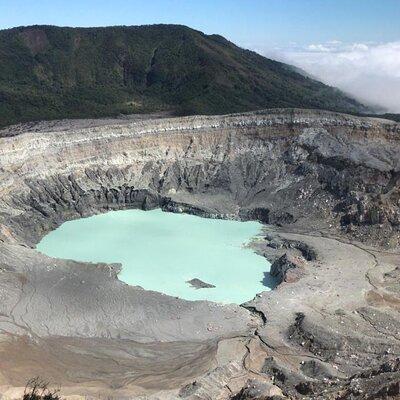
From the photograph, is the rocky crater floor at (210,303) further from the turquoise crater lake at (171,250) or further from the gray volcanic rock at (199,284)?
the gray volcanic rock at (199,284)

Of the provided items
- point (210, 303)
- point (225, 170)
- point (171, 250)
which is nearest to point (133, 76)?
point (225, 170)

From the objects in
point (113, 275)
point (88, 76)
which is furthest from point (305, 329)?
point (88, 76)

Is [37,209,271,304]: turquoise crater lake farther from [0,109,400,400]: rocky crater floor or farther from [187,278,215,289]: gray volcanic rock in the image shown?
[0,109,400,400]: rocky crater floor

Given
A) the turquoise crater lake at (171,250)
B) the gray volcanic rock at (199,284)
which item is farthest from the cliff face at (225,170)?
the gray volcanic rock at (199,284)

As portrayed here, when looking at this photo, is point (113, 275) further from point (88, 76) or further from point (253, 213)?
point (88, 76)

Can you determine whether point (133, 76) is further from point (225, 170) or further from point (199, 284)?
point (199, 284)

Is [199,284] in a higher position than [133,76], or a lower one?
lower

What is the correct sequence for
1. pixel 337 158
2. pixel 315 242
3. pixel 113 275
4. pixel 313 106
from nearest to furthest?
1. pixel 113 275
2. pixel 315 242
3. pixel 337 158
4. pixel 313 106
